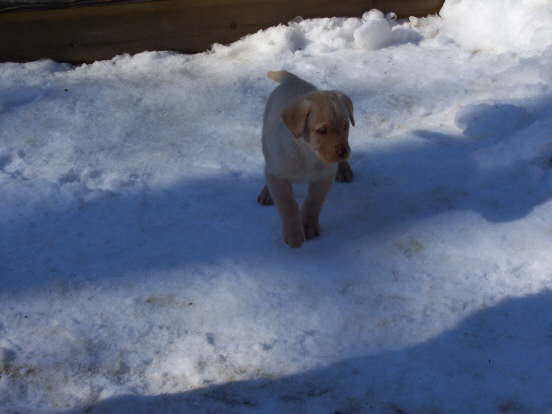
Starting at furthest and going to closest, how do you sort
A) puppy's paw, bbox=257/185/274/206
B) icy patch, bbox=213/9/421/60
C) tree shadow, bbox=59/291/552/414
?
1. icy patch, bbox=213/9/421/60
2. puppy's paw, bbox=257/185/274/206
3. tree shadow, bbox=59/291/552/414

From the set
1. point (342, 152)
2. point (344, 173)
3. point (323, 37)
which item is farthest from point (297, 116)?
point (323, 37)

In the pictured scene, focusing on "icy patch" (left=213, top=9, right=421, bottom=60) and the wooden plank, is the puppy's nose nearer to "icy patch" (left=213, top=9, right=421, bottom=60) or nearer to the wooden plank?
"icy patch" (left=213, top=9, right=421, bottom=60)

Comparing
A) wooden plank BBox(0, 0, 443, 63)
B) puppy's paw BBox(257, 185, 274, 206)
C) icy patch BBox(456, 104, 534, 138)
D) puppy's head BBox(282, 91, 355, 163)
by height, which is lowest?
puppy's paw BBox(257, 185, 274, 206)

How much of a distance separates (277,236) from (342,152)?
0.65 metres

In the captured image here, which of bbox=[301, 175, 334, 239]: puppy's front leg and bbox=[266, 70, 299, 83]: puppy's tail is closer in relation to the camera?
bbox=[301, 175, 334, 239]: puppy's front leg

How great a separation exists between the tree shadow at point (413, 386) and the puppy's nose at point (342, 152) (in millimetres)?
864

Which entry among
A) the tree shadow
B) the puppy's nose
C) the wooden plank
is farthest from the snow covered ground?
the puppy's nose

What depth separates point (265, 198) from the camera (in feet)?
11.9

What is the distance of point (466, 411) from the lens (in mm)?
2352

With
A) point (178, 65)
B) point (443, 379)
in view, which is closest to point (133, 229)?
point (443, 379)

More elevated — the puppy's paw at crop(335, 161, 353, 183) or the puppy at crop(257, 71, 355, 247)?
the puppy at crop(257, 71, 355, 247)

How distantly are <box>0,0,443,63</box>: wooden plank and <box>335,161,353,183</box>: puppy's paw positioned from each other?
199 cm

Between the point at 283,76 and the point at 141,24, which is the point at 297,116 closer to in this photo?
the point at 283,76

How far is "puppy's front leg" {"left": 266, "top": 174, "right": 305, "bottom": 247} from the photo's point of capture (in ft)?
10.6
